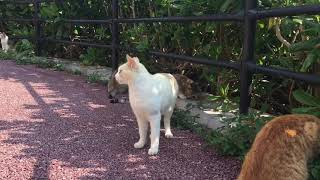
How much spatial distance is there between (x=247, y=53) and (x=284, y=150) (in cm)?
145

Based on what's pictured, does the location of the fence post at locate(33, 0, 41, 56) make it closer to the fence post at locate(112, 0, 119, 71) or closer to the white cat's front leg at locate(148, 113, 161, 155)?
the fence post at locate(112, 0, 119, 71)

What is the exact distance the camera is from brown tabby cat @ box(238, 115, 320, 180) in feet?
7.45

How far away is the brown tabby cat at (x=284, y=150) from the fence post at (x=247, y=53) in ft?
3.92

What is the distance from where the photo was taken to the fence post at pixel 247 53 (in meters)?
3.59

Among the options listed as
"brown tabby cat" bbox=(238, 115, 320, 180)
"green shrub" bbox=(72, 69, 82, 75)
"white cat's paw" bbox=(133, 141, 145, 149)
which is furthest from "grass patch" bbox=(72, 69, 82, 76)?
"brown tabby cat" bbox=(238, 115, 320, 180)

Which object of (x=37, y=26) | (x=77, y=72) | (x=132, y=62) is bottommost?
(x=77, y=72)

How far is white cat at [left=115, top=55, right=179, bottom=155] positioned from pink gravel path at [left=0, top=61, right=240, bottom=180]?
0.46 ft

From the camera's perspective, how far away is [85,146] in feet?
11.8

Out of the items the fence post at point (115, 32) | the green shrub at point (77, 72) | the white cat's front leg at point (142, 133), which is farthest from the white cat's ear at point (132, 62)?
the green shrub at point (77, 72)

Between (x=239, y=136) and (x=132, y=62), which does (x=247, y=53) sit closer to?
(x=239, y=136)

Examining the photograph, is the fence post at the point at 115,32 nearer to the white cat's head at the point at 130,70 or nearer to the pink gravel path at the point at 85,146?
the pink gravel path at the point at 85,146

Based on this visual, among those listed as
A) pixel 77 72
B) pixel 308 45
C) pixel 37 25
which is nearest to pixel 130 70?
pixel 308 45

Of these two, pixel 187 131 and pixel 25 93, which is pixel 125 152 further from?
pixel 25 93

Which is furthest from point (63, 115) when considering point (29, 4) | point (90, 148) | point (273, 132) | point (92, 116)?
point (29, 4)
